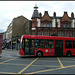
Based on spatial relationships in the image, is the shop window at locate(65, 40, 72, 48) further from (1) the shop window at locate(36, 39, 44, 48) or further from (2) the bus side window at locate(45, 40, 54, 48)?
(1) the shop window at locate(36, 39, 44, 48)

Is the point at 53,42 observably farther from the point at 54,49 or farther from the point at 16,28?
the point at 16,28

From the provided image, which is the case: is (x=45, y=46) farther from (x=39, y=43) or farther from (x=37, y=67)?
(x=37, y=67)

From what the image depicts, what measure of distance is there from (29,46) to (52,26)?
2249cm

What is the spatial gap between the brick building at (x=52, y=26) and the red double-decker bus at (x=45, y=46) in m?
→ 18.3

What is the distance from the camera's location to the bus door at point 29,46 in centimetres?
1739

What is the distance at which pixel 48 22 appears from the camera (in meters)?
38.7

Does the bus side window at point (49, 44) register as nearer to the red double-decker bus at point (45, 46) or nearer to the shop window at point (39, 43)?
the red double-decker bus at point (45, 46)

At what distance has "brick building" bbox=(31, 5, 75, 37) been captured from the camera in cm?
3769

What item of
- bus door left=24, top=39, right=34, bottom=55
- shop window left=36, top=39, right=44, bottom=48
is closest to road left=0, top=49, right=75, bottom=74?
bus door left=24, top=39, right=34, bottom=55

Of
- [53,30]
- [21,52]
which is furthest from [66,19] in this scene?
[21,52]

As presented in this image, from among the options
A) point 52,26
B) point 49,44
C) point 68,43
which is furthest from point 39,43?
point 52,26

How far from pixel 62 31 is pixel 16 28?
834 inches

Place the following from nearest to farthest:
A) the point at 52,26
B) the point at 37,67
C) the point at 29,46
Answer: the point at 37,67 → the point at 29,46 → the point at 52,26

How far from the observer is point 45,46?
59.8 feet
